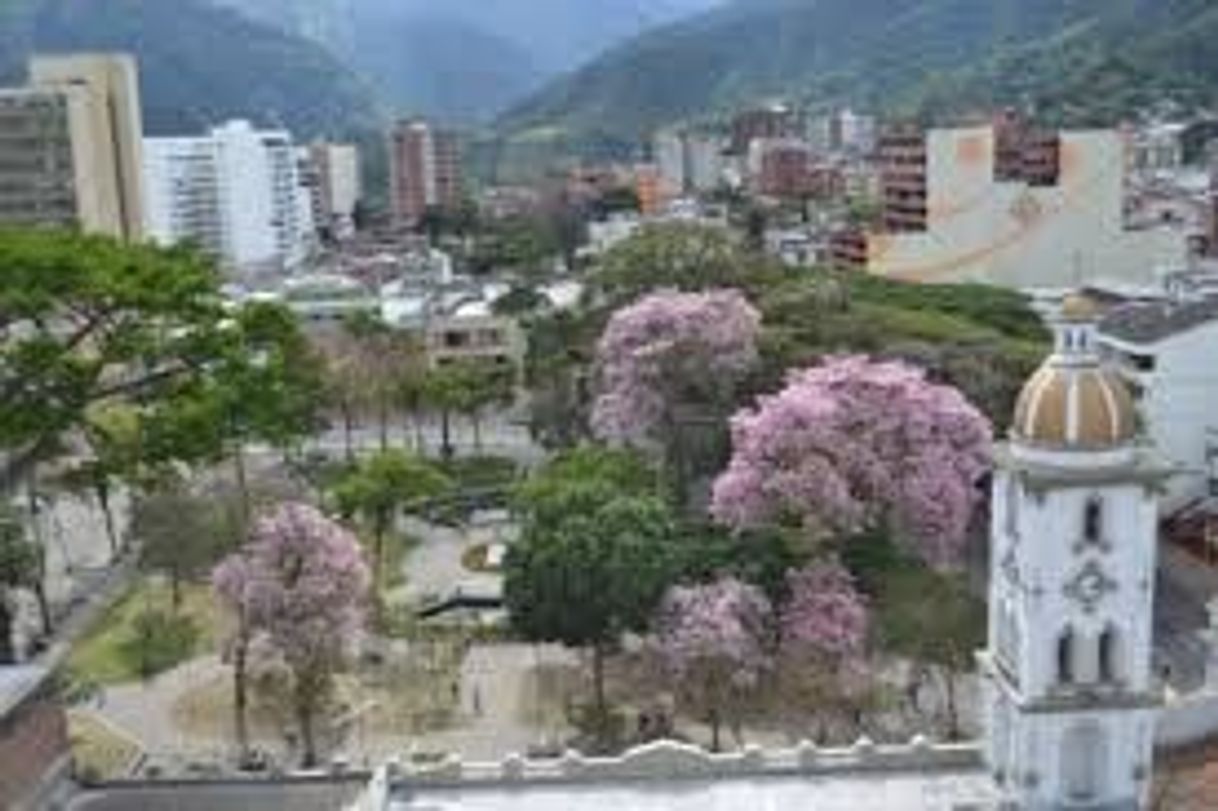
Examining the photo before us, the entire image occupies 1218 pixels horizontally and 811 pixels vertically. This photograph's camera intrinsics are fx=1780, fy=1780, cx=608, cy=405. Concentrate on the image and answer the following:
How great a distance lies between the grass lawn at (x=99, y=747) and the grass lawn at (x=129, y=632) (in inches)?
110

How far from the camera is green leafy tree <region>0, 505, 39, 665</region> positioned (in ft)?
136

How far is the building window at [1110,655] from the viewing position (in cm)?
2250

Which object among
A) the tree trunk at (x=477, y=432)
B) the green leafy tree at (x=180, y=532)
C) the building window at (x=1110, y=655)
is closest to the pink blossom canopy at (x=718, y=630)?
the building window at (x=1110, y=655)

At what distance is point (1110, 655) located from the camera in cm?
2259

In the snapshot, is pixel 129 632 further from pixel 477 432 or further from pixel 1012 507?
pixel 1012 507

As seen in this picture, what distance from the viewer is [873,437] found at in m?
39.1

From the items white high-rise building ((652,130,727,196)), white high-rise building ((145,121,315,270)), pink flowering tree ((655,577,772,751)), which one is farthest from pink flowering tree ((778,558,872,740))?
white high-rise building ((652,130,727,196))

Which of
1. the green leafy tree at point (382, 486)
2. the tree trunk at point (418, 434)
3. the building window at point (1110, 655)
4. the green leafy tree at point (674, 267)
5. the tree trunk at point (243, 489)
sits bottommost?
the tree trunk at point (418, 434)

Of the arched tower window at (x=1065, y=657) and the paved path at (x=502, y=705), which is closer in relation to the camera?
the arched tower window at (x=1065, y=657)

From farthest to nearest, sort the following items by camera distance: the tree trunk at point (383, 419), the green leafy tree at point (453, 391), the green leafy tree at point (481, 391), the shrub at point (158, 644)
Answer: the tree trunk at point (383, 419)
the green leafy tree at point (481, 391)
the green leafy tree at point (453, 391)
the shrub at point (158, 644)

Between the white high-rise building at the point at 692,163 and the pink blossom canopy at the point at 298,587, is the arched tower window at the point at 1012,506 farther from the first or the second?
the white high-rise building at the point at 692,163

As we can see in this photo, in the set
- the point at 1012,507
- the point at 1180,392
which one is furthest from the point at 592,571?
the point at 1180,392

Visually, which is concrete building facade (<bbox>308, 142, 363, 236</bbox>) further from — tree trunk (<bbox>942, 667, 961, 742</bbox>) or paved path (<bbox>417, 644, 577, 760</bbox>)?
tree trunk (<bbox>942, 667, 961, 742</bbox>)

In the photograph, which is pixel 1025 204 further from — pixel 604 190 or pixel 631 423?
pixel 604 190
